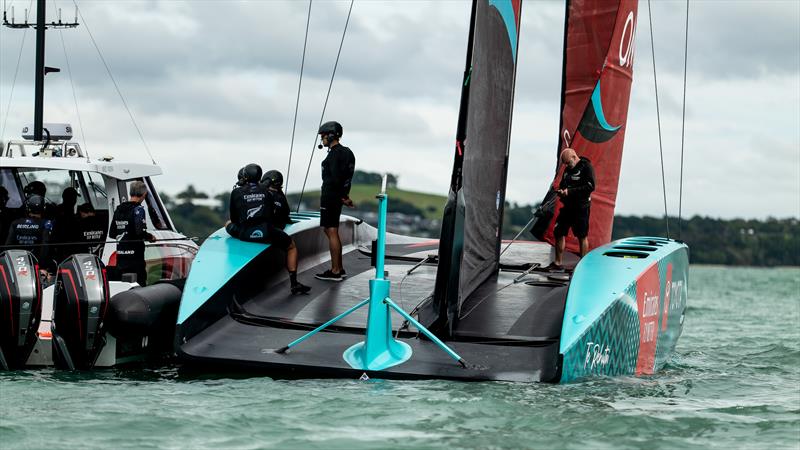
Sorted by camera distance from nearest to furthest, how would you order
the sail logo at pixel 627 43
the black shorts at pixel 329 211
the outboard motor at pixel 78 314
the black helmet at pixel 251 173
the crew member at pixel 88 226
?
the outboard motor at pixel 78 314 → the black helmet at pixel 251 173 → the black shorts at pixel 329 211 → the crew member at pixel 88 226 → the sail logo at pixel 627 43

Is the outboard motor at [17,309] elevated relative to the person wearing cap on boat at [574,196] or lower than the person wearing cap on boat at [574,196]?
lower

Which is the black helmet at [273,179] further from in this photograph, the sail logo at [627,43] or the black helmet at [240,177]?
the sail logo at [627,43]

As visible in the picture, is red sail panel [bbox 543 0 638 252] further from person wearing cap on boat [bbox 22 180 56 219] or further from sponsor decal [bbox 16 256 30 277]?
sponsor decal [bbox 16 256 30 277]

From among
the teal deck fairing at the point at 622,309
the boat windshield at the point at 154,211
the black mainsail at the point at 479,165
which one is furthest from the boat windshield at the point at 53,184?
the teal deck fairing at the point at 622,309

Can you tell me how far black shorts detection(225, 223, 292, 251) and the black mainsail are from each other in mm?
1411

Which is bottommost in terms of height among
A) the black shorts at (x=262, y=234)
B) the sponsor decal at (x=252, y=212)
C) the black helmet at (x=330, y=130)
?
the black shorts at (x=262, y=234)

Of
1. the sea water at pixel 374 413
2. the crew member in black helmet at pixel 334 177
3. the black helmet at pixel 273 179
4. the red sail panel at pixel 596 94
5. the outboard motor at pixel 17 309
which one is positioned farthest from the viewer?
the red sail panel at pixel 596 94

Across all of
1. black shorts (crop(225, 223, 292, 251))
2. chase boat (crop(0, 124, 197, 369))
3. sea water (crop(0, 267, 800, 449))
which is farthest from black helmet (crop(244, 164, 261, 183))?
sea water (crop(0, 267, 800, 449))

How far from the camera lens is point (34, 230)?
8.95m

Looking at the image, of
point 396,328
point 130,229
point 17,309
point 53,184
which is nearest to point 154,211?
point 53,184

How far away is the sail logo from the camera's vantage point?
10773mm

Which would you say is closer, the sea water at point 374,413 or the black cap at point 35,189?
the sea water at point 374,413

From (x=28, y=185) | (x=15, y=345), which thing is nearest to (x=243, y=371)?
(x=15, y=345)

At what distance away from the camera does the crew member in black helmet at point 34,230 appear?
893 cm
